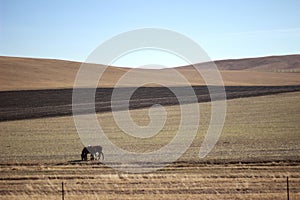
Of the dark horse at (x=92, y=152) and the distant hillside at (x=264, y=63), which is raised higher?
the distant hillside at (x=264, y=63)

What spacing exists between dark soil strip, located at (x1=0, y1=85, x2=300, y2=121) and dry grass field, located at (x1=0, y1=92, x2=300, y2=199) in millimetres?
10403

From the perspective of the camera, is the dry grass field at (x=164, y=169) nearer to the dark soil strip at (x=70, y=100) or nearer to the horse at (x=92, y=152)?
the horse at (x=92, y=152)

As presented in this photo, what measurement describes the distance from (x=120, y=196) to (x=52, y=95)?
161ft

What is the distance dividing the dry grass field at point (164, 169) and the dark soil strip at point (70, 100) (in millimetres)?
10403

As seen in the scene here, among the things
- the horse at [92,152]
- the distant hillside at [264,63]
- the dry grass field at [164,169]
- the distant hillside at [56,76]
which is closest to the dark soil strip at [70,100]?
the distant hillside at [56,76]

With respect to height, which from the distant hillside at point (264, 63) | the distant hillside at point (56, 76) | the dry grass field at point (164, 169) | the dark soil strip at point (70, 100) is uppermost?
the distant hillside at point (264, 63)

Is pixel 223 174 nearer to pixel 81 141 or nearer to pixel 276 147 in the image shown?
pixel 276 147

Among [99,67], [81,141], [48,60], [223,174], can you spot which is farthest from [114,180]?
[48,60]

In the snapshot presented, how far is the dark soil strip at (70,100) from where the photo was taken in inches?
1944

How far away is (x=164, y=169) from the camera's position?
769 inches

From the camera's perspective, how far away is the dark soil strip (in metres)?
49.4

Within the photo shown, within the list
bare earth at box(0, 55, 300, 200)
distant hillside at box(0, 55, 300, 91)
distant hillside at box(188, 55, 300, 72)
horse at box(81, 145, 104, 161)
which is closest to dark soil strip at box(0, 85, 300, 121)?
bare earth at box(0, 55, 300, 200)

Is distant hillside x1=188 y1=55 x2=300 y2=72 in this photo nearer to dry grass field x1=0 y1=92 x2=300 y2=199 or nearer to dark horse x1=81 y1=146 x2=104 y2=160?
dry grass field x1=0 y1=92 x2=300 y2=199

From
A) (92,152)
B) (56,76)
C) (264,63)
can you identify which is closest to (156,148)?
(92,152)
